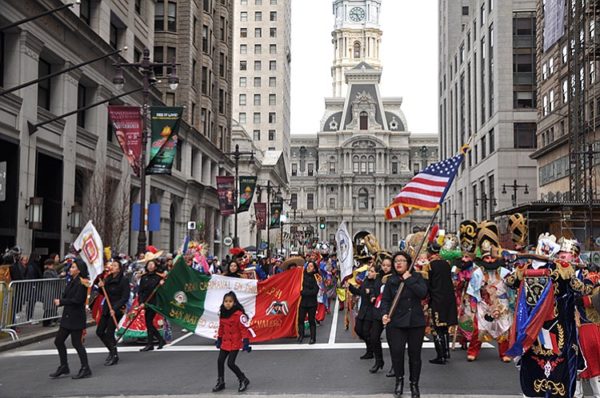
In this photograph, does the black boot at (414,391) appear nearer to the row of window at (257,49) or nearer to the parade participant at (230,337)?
the parade participant at (230,337)

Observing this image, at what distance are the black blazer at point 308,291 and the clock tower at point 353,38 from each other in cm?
17582

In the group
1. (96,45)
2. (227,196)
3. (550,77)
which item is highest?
(550,77)

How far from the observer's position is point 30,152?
75.3 feet

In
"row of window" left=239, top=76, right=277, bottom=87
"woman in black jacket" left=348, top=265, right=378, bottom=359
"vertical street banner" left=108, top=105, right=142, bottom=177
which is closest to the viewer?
"woman in black jacket" left=348, top=265, right=378, bottom=359

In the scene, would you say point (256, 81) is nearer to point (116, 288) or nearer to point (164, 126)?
point (164, 126)

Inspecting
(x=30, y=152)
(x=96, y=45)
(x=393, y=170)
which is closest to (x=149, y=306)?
(x=30, y=152)

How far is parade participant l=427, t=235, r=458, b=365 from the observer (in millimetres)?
11734

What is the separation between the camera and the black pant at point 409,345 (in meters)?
8.92

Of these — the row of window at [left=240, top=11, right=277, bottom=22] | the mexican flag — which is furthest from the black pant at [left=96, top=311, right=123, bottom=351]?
the row of window at [left=240, top=11, right=277, bottom=22]

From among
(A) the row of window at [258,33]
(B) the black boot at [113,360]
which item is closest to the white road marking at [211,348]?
(B) the black boot at [113,360]

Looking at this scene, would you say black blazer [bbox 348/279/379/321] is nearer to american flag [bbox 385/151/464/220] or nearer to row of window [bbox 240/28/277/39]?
american flag [bbox 385/151/464/220]

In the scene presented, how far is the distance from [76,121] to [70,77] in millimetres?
1991

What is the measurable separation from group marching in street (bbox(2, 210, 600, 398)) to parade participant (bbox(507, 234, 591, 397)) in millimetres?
11

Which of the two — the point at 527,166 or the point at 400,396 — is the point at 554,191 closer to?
the point at 527,166
